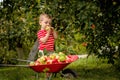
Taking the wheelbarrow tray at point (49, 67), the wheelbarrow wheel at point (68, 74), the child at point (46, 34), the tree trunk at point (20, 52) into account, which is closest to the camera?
the wheelbarrow tray at point (49, 67)

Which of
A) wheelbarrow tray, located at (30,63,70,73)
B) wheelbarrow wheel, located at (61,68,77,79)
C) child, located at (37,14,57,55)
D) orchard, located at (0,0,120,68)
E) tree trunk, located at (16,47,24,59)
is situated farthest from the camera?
tree trunk, located at (16,47,24,59)

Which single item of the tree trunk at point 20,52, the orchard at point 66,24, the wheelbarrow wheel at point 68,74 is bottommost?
the tree trunk at point 20,52

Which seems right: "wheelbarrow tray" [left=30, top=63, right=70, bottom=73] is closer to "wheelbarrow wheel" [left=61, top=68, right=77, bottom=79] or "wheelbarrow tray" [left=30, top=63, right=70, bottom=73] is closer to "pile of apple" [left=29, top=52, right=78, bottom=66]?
"pile of apple" [left=29, top=52, right=78, bottom=66]

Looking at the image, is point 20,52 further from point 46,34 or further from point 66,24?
point 46,34

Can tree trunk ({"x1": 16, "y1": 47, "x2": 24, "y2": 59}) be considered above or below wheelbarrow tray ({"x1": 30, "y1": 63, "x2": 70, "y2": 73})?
below

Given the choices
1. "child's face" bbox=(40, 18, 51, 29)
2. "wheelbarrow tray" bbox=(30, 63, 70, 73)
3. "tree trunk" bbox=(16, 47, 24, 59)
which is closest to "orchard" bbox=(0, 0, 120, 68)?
"child's face" bbox=(40, 18, 51, 29)

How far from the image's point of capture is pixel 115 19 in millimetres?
7984

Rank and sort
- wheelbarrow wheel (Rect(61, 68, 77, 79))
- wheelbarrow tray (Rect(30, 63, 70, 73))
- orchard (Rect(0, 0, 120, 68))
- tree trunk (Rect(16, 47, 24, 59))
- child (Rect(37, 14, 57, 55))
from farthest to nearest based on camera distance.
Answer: tree trunk (Rect(16, 47, 24, 59))
wheelbarrow wheel (Rect(61, 68, 77, 79))
orchard (Rect(0, 0, 120, 68))
child (Rect(37, 14, 57, 55))
wheelbarrow tray (Rect(30, 63, 70, 73))

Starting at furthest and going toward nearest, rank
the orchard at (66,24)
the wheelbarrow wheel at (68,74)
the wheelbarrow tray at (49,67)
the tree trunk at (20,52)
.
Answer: the tree trunk at (20,52) < the wheelbarrow wheel at (68,74) < the orchard at (66,24) < the wheelbarrow tray at (49,67)

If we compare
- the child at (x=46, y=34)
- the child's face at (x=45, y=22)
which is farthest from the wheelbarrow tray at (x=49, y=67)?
the child's face at (x=45, y=22)

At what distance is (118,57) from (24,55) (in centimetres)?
522

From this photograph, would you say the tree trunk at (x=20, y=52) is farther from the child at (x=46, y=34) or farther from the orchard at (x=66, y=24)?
the child at (x=46, y=34)

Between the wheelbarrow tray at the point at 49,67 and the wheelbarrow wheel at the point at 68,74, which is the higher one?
the wheelbarrow tray at the point at 49,67

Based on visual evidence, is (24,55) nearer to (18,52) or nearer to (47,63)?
(18,52)
